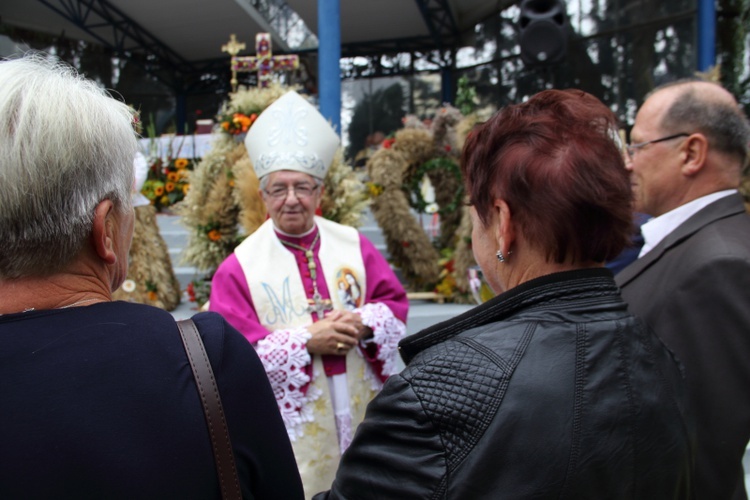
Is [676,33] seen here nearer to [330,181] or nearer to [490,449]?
[330,181]

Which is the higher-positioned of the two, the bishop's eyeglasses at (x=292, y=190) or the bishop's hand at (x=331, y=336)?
the bishop's eyeglasses at (x=292, y=190)

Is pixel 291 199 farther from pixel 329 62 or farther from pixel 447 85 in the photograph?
pixel 447 85

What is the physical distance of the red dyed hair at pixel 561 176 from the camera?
110cm

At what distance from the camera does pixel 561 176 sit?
1.10 meters

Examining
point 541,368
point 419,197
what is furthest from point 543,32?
point 541,368

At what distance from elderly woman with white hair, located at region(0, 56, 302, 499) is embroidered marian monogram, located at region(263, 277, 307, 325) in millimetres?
1549

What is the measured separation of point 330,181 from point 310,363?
2380mm

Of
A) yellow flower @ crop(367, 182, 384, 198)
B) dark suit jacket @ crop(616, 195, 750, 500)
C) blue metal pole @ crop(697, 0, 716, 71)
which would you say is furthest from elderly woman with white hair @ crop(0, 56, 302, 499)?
blue metal pole @ crop(697, 0, 716, 71)

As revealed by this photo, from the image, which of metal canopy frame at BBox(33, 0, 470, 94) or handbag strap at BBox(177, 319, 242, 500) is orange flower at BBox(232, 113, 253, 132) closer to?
handbag strap at BBox(177, 319, 242, 500)

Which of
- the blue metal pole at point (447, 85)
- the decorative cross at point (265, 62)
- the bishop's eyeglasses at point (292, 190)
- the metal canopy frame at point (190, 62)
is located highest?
the metal canopy frame at point (190, 62)

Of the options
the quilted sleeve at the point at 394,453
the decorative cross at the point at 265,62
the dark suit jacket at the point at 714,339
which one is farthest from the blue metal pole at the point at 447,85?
the quilted sleeve at the point at 394,453

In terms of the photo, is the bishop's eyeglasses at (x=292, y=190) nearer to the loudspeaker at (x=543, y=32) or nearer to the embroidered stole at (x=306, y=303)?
the embroidered stole at (x=306, y=303)

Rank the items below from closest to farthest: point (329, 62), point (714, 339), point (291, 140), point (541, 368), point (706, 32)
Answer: point (541, 368), point (714, 339), point (291, 140), point (329, 62), point (706, 32)

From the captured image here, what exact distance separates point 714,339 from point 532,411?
2.77 feet
